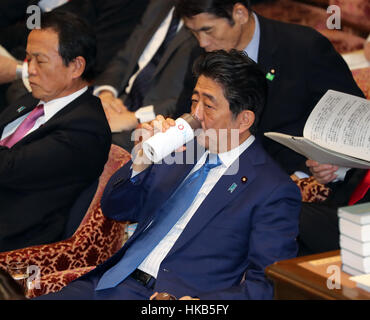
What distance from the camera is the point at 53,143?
10.1ft

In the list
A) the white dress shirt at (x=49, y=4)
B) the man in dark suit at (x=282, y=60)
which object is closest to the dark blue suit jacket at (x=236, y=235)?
the man in dark suit at (x=282, y=60)

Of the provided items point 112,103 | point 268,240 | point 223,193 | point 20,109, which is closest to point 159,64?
point 112,103

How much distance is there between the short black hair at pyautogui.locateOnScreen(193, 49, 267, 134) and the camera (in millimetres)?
2643

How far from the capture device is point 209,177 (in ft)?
8.84

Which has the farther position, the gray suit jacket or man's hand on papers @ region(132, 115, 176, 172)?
the gray suit jacket

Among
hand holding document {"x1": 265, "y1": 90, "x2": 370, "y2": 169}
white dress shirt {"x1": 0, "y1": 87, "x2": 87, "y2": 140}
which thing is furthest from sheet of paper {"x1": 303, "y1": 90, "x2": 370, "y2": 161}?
white dress shirt {"x1": 0, "y1": 87, "x2": 87, "y2": 140}

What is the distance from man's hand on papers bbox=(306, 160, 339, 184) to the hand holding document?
0.69 ft

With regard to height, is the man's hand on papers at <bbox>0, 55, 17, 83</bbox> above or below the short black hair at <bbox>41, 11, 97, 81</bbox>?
below

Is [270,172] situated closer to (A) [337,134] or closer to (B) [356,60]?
(A) [337,134]

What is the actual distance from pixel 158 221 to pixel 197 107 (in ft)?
1.52

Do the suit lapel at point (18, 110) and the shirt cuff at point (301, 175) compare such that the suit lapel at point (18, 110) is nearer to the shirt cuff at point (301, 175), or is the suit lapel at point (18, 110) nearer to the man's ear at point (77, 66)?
the man's ear at point (77, 66)

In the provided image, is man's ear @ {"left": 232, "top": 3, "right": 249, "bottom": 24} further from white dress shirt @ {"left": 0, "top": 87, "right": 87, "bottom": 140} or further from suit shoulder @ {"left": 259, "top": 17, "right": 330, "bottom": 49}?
white dress shirt @ {"left": 0, "top": 87, "right": 87, "bottom": 140}

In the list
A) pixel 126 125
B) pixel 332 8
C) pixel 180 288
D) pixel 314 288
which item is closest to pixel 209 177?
pixel 180 288

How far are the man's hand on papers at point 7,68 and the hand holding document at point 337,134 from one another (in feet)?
7.34
